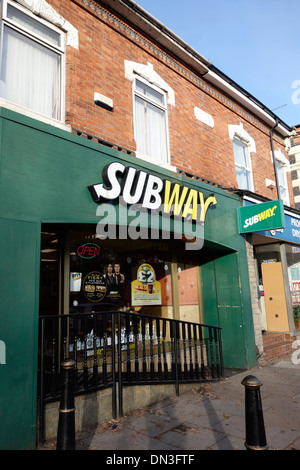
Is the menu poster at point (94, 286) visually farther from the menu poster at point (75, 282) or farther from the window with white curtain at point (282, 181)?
the window with white curtain at point (282, 181)

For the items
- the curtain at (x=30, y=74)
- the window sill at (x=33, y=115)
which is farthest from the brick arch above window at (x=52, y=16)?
the window sill at (x=33, y=115)

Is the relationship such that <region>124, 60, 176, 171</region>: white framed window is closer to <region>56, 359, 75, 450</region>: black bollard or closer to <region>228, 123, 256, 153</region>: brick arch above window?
<region>228, 123, 256, 153</region>: brick arch above window

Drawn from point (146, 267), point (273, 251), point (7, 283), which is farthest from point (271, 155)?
point (7, 283)

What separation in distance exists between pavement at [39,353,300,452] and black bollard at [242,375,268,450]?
4.07 feet

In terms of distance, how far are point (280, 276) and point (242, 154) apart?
404 centimetres

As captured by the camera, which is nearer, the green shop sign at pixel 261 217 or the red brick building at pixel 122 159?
the red brick building at pixel 122 159

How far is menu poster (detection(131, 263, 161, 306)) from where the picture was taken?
284 inches

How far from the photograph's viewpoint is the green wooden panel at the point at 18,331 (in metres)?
3.78

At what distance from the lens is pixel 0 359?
3.83 m

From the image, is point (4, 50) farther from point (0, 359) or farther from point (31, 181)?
point (0, 359)

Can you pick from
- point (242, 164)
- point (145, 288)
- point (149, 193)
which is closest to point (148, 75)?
point (149, 193)

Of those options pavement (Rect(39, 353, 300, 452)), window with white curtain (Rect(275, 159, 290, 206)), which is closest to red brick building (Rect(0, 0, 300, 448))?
pavement (Rect(39, 353, 300, 452))

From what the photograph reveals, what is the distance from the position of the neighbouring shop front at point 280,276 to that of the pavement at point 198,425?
4.34 meters

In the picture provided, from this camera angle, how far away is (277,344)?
9.50 m
